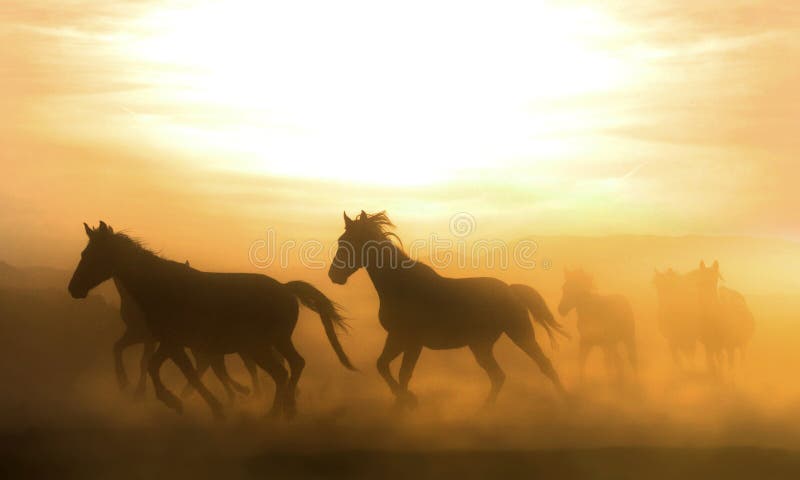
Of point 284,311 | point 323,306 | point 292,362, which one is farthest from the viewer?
point 323,306

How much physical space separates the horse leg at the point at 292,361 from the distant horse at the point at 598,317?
636 centimetres

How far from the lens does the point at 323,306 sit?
1722 cm

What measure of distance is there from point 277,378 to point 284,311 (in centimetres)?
97

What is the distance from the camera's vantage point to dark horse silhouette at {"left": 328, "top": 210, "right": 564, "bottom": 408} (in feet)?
56.4

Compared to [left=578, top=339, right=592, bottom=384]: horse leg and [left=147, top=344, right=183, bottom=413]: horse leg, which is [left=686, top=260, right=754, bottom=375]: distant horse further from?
[left=147, top=344, right=183, bottom=413]: horse leg

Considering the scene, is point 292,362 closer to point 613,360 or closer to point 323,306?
point 323,306

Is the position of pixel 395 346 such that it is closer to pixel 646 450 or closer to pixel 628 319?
pixel 646 450

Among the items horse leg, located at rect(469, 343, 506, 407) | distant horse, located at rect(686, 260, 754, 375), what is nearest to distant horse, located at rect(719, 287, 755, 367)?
distant horse, located at rect(686, 260, 754, 375)

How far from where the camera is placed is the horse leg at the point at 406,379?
16.9 m

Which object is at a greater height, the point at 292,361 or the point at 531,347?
the point at 531,347

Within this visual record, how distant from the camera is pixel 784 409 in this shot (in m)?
18.7

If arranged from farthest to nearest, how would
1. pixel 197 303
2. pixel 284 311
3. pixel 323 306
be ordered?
pixel 323 306, pixel 284 311, pixel 197 303

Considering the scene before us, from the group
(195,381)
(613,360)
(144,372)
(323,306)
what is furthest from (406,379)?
(613,360)

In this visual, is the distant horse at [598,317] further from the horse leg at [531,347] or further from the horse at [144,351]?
the horse at [144,351]
